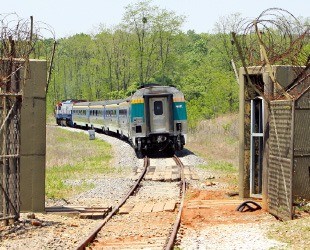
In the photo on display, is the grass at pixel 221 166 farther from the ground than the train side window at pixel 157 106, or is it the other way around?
the train side window at pixel 157 106

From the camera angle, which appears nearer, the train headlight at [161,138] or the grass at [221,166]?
the grass at [221,166]

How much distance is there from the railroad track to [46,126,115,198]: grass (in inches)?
77.7

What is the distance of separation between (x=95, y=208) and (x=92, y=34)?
82841 millimetres

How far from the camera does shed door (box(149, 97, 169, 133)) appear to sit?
3291 centimetres

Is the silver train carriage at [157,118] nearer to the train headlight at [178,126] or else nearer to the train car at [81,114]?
the train headlight at [178,126]

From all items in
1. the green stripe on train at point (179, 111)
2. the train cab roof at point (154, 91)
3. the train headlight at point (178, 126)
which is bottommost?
the train headlight at point (178, 126)

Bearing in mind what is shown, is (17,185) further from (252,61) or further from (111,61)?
(111,61)

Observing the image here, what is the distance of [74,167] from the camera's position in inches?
1091

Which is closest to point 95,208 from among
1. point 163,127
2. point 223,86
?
point 163,127

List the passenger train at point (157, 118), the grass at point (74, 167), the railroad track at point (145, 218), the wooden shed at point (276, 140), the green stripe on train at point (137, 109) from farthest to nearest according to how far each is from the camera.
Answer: the passenger train at point (157, 118) → the green stripe on train at point (137, 109) → the grass at point (74, 167) → the wooden shed at point (276, 140) → the railroad track at point (145, 218)

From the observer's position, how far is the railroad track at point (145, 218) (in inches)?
464

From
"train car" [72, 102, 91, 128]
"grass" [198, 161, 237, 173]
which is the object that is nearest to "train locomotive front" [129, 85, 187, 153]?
"grass" [198, 161, 237, 173]

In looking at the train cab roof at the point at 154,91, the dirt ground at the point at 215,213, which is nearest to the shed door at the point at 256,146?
the dirt ground at the point at 215,213

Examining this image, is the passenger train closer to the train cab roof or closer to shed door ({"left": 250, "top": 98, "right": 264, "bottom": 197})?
the train cab roof
